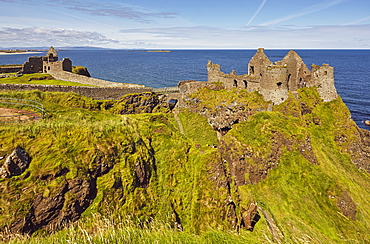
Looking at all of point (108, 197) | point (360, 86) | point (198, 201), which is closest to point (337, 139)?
point (198, 201)

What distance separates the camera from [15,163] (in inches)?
393

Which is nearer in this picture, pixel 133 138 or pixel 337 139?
pixel 133 138

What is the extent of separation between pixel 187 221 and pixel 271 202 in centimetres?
819

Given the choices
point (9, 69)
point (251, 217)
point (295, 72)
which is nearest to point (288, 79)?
point (295, 72)

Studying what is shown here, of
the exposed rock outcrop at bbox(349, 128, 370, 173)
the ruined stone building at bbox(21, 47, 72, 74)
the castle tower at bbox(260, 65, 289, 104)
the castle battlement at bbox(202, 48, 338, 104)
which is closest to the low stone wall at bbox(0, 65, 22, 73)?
the ruined stone building at bbox(21, 47, 72, 74)

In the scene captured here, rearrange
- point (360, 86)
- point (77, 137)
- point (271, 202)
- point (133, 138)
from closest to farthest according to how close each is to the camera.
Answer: point (77, 137) < point (133, 138) < point (271, 202) < point (360, 86)

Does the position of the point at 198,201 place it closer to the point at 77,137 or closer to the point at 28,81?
the point at 77,137

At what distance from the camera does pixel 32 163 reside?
10.4 meters

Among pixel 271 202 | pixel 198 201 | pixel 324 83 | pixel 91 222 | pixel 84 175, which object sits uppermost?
pixel 324 83

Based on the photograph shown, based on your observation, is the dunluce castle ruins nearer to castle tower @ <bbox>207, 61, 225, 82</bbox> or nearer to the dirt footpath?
castle tower @ <bbox>207, 61, 225, 82</bbox>

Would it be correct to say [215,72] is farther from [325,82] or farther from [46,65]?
[46,65]

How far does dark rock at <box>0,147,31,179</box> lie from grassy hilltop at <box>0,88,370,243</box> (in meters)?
0.22

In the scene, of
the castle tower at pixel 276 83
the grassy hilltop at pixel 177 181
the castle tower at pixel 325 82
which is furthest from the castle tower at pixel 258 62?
the grassy hilltop at pixel 177 181

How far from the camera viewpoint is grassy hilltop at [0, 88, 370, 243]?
31.2ft
